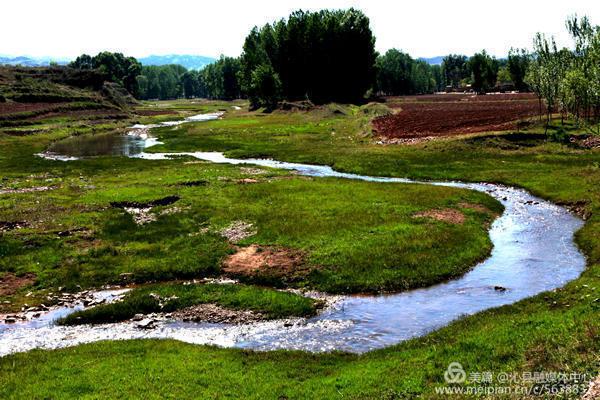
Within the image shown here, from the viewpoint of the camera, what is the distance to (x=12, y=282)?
31.0 m

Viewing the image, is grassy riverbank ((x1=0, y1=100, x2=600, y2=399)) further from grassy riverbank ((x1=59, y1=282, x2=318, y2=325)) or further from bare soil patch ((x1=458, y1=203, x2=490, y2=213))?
grassy riverbank ((x1=59, y1=282, x2=318, y2=325))

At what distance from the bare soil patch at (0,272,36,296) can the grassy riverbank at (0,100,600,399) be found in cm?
875

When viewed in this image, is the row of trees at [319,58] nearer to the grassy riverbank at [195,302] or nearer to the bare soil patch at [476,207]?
the bare soil patch at [476,207]

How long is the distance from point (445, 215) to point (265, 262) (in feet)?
55.9

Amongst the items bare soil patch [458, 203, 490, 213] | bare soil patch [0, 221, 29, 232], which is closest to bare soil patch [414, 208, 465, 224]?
bare soil patch [458, 203, 490, 213]

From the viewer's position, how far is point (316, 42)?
525 feet

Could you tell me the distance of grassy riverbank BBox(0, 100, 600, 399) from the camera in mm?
18312

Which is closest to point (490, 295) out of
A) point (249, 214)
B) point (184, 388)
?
point (184, 388)

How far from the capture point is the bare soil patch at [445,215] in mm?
40250

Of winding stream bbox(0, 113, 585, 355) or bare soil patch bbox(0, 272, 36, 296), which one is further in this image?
bare soil patch bbox(0, 272, 36, 296)

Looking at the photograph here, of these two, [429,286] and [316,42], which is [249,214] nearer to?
[429,286]

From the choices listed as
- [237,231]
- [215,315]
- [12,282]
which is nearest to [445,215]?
[237,231]

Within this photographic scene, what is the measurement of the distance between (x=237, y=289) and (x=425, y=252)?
13.1 metres

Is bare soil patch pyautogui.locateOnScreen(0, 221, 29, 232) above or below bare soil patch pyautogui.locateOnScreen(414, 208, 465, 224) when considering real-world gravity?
above
